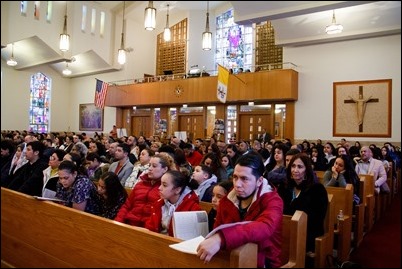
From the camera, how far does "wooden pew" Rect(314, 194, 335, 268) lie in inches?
115

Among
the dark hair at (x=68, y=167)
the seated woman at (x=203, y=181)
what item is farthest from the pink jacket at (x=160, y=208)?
the dark hair at (x=68, y=167)

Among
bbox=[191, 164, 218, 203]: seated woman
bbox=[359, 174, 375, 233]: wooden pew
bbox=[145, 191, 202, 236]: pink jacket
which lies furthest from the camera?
bbox=[359, 174, 375, 233]: wooden pew

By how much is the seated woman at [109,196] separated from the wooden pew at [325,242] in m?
1.97

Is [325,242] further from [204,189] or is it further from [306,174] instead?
[204,189]

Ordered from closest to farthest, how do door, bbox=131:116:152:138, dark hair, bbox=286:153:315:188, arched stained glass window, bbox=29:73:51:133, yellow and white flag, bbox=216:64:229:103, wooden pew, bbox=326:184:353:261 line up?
dark hair, bbox=286:153:315:188 → wooden pew, bbox=326:184:353:261 → yellow and white flag, bbox=216:64:229:103 → door, bbox=131:116:152:138 → arched stained glass window, bbox=29:73:51:133

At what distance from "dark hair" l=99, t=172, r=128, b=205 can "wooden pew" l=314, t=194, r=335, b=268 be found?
1998 mm

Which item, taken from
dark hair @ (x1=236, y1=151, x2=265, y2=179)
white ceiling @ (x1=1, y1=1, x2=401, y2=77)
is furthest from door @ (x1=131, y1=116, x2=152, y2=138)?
dark hair @ (x1=236, y1=151, x2=265, y2=179)

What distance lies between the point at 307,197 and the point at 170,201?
125 cm

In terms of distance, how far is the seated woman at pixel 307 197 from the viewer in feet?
10.2

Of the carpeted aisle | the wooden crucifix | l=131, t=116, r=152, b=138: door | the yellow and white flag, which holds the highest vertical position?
the yellow and white flag

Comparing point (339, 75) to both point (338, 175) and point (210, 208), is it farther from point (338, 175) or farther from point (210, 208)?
point (210, 208)

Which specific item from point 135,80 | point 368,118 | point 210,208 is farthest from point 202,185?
point 135,80

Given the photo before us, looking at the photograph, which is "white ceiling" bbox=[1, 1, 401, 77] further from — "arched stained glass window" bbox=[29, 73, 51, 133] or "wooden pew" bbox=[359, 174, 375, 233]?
"wooden pew" bbox=[359, 174, 375, 233]

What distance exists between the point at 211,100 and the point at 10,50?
→ 989cm
